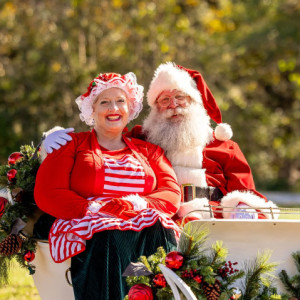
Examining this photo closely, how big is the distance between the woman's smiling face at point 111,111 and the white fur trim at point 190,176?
1.92ft

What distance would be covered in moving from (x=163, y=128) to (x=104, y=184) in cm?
88

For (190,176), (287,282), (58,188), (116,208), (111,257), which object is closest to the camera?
(287,282)

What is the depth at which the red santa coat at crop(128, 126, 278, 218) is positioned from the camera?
14.5 ft

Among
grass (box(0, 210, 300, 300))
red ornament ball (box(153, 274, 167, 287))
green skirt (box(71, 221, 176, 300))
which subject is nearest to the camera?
red ornament ball (box(153, 274, 167, 287))

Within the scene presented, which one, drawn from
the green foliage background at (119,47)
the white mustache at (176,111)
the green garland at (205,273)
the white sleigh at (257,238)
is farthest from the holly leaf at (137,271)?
the green foliage background at (119,47)

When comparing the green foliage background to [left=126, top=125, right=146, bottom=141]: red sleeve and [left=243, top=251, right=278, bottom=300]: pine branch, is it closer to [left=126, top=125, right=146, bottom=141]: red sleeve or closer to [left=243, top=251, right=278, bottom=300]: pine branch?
[left=126, top=125, right=146, bottom=141]: red sleeve

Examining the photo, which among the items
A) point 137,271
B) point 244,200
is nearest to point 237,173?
point 244,200

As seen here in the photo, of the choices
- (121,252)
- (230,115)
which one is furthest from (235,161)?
(230,115)

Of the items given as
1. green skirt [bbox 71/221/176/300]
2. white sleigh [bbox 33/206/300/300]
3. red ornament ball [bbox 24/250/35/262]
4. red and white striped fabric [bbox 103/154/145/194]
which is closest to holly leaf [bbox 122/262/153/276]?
white sleigh [bbox 33/206/300/300]

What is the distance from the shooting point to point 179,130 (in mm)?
4500

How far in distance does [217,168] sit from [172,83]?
0.71 m

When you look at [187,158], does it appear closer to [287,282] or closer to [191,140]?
[191,140]

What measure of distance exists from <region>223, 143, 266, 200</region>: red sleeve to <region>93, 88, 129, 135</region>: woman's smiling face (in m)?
0.93

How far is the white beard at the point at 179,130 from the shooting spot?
4492mm
